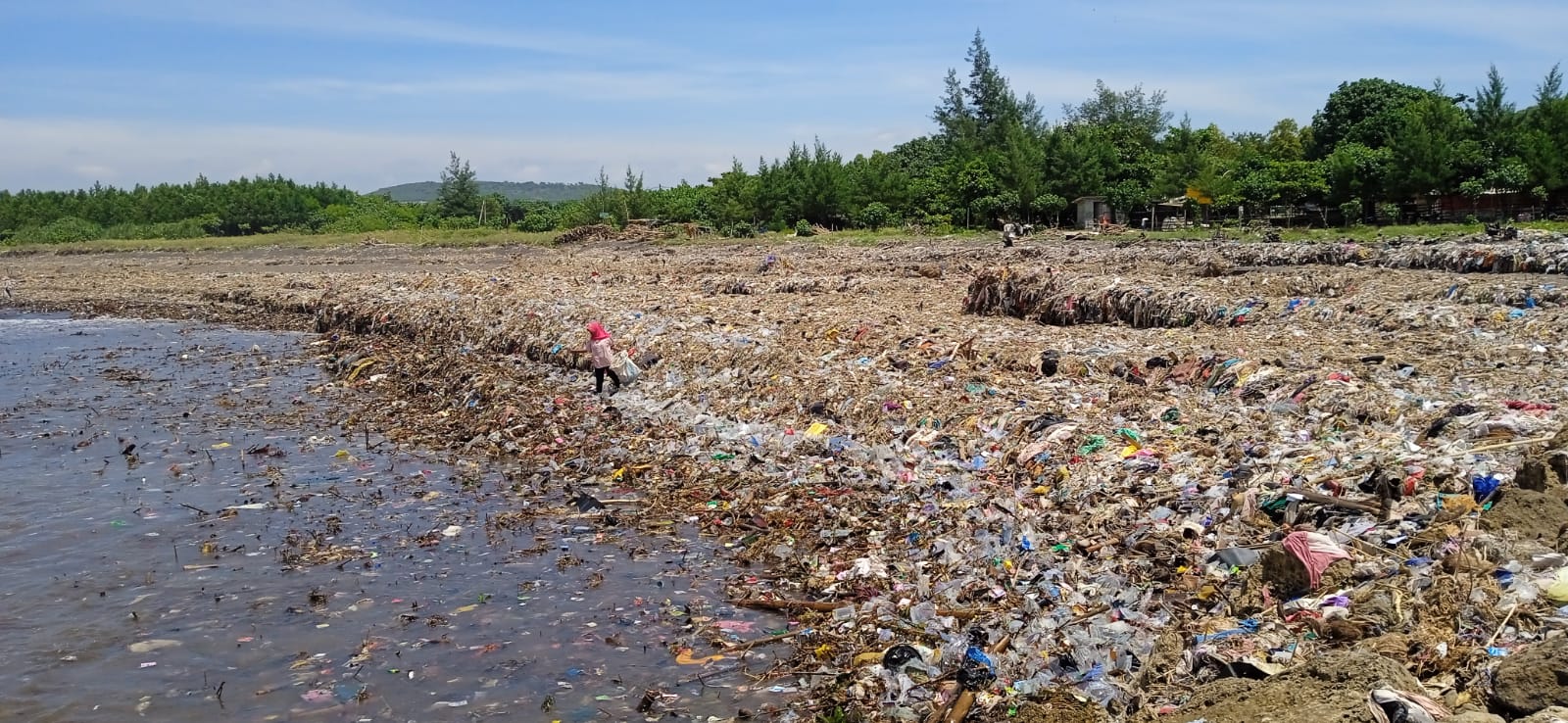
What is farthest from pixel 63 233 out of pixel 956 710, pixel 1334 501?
pixel 1334 501

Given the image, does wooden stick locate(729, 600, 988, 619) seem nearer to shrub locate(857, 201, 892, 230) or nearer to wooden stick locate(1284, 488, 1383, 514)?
wooden stick locate(1284, 488, 1383, 514)

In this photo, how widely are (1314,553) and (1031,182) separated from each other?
3980 cm

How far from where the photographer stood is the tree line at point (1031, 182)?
32875 mm

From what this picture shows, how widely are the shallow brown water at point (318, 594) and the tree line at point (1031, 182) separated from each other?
3292 centimetres

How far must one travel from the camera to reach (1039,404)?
890cm

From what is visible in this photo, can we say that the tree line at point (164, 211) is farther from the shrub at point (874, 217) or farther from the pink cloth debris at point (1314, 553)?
the pink cloth debris at point (1314, 553)

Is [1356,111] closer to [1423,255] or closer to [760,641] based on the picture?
[1423,255]

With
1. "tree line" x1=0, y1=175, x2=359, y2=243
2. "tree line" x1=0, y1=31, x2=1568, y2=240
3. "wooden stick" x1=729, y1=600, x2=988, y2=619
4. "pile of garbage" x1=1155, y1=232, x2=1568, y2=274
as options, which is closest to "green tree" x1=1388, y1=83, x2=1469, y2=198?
"tree line" x1=0, y1=31, x2=1568, y2=240

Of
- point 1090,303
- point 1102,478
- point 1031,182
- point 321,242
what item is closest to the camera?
point 1102,478

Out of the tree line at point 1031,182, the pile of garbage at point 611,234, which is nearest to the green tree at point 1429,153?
the tree line at point 1031,182

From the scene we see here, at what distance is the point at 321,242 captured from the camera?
5241 centimetres

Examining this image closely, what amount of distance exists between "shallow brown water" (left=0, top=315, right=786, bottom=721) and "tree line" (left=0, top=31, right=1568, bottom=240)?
32.9 meters

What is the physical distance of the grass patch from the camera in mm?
49406

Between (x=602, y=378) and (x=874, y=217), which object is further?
(x=874, y=217)
